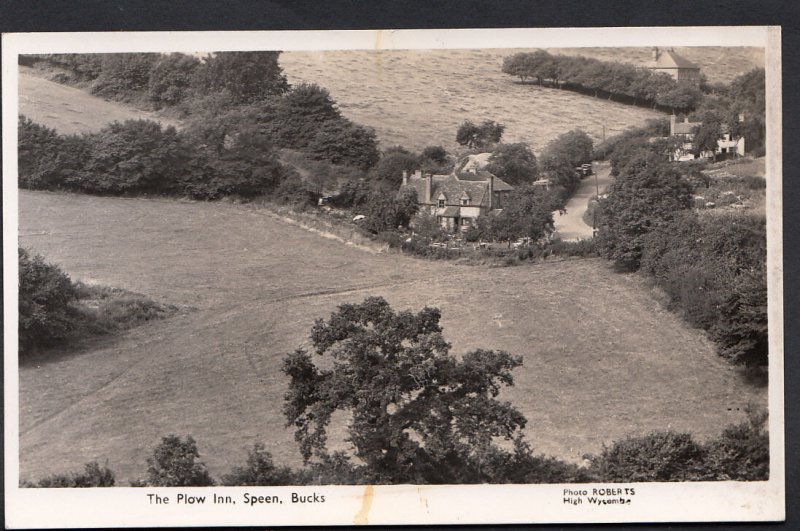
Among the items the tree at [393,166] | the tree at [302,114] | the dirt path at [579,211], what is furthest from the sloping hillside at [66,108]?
the dirt path at [579,211]

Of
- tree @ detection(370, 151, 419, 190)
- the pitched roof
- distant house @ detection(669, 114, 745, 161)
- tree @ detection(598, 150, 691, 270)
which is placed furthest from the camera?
tree @ detection(370, 151, 419, 190)

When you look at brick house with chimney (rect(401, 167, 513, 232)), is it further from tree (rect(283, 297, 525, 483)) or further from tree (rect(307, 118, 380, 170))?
tree (rect(283, 297, 525, 483))

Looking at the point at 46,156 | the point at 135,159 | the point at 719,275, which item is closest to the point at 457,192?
the point at 719,275

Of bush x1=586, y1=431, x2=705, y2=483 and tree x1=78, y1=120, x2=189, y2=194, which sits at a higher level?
tree x1=78, y1=120, x2=189, y2=194

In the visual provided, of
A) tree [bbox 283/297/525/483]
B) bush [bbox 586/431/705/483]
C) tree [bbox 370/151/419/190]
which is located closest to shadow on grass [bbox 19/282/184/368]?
tree [bbox 283/297/525/483]

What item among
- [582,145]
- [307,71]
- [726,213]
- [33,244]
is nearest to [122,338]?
[33,244]
